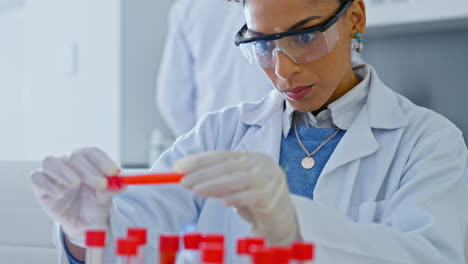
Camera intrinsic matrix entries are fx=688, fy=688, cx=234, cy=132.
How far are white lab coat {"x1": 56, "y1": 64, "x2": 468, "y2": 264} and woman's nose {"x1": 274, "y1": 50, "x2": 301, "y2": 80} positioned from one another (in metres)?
0.18

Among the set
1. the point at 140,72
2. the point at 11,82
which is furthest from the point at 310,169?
the point at 11,82

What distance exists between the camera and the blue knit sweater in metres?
1.41

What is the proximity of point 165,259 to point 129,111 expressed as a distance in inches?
102

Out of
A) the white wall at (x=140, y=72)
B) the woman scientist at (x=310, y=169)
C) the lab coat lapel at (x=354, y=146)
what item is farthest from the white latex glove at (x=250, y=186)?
the white wall at (x=140, y=72)

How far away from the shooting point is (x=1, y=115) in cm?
384

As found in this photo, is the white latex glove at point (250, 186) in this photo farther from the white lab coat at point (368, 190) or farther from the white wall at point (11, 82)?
the white wall at point (11, 82)

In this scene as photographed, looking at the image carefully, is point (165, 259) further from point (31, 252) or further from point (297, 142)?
point (31, 252)

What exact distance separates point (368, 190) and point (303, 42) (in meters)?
0.32

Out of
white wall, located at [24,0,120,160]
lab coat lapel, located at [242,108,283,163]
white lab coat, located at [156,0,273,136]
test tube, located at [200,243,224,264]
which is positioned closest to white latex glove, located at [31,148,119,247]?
test tube, located at [200,243,224,264]

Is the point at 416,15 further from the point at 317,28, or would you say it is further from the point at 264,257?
the point at 264,257

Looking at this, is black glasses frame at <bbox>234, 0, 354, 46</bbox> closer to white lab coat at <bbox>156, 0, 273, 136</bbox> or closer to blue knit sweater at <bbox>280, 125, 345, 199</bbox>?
blue knit sweater at <bbox>280, 125, 345, 199</bbox>

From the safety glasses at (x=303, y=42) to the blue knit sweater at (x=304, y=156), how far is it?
0.61ft

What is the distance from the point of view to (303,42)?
4.40 feet

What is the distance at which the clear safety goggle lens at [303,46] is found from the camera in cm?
134
